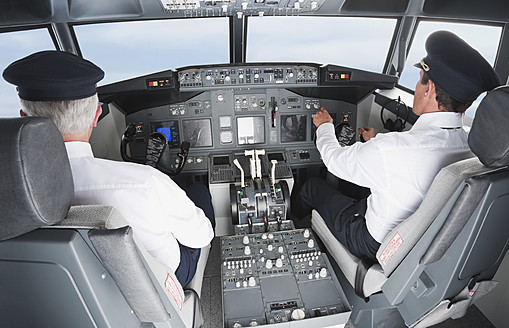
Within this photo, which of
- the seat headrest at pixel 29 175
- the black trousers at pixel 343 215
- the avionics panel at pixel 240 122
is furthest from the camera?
the avionics panel at pixel 240 122

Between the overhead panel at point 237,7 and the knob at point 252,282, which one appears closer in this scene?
the knob at point 252,282

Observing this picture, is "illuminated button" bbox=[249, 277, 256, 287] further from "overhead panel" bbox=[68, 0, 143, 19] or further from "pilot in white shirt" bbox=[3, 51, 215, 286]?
"overhead panel" bbox=[68, 0, 143, 19]

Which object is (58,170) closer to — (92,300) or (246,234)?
(92,300)

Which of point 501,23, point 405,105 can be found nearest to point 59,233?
point 405,105

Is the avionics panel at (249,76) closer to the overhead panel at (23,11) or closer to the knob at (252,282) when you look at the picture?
the overhead panel at (23,11)

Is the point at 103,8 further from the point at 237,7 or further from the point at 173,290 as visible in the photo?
the point at 173,290

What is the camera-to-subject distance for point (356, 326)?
1.83m

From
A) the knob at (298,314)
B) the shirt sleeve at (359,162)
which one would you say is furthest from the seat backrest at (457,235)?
the knob at (298,314)

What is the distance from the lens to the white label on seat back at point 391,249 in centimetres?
132

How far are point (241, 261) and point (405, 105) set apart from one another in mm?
1719

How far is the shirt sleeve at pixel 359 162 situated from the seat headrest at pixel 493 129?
0.43 meters

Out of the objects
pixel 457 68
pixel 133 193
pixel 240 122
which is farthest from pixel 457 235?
pixel 240 122

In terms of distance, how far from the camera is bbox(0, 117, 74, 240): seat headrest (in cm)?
61

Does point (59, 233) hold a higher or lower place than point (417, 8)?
lower
